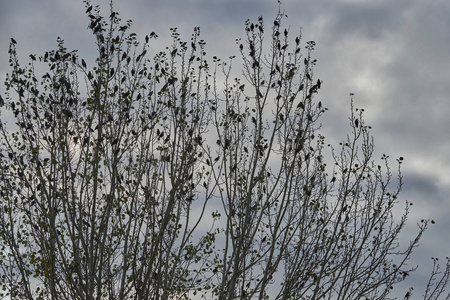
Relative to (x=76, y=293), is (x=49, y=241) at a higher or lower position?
higher

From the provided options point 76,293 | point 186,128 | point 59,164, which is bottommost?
point 76,293

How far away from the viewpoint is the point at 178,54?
1145 centimetres

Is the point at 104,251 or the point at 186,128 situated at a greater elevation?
the point at 186,128

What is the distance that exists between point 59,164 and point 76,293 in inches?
89.0

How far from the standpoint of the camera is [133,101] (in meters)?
10.8

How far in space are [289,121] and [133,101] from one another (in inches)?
113

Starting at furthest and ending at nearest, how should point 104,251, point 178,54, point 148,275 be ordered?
point 178,54 → point 104,251 → point 148,275

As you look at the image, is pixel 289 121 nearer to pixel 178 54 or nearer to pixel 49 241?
pixel 178 54

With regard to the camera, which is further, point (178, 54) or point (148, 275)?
point (178, 54)

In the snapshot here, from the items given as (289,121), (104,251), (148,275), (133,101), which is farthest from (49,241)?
(289,121)

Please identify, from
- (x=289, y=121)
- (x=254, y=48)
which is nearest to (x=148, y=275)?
(x=289, y=121)

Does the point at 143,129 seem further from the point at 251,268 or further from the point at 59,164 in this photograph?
the point at 251,268

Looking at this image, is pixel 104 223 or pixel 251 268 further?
pixel 251 268

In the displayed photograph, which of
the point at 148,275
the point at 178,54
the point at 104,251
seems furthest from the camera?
the point at 178,54
